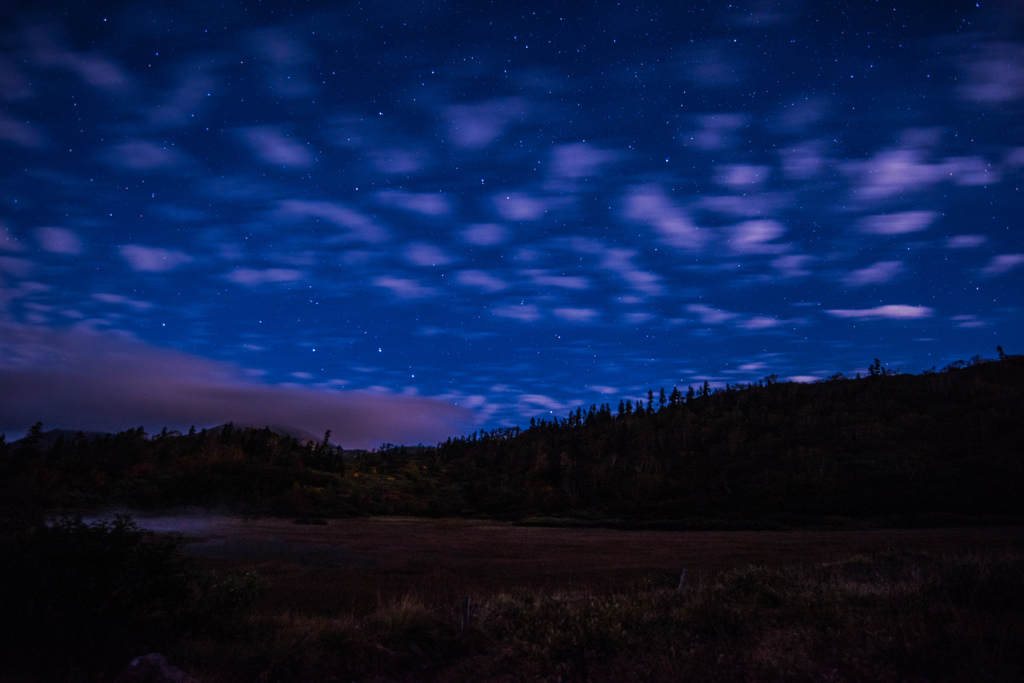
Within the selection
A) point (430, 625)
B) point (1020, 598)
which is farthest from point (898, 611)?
point (430, 625)

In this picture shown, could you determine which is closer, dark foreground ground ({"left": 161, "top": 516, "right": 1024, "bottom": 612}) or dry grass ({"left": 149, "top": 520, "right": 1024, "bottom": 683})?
dry grass ({"left": 149, "top": 520, "right": 1024, "bottom": 683})

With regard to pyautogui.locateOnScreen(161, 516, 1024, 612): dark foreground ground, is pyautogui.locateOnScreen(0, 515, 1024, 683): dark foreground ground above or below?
above

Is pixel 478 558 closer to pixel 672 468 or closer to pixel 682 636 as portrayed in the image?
pixel 682 636

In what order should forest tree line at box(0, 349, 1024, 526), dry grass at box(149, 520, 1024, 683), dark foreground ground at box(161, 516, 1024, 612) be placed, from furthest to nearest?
forest tree line at box(0, 349, 1024, 526) → dark foreground ground at box(161, 516, 1024, 612) → dry grass at box(149, 520, 1024, 683)

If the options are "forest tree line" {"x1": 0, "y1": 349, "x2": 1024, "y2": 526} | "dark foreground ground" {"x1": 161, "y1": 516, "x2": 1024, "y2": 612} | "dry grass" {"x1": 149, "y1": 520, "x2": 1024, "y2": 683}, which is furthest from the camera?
"forest tree line" {"x1": 0, "y1": 349, "x2": 1024, "y2": 526}

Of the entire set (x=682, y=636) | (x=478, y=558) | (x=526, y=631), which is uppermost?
(x=682, y=636)

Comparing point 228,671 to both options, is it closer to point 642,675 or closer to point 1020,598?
point 642,675

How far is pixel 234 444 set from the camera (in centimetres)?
14050

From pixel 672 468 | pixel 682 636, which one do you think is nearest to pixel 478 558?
pixel 682 636

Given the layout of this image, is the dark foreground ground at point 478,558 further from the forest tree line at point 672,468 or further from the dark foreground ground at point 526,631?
the forest tree line at point 672,468

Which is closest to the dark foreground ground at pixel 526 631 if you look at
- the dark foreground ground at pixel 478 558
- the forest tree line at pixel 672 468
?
the dark foreground ground at pixel 478 558

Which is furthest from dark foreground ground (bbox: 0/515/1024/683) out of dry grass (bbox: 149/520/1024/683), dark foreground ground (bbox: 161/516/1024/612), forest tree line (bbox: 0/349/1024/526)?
forest tree line (bbox: 0/349/1024/526)

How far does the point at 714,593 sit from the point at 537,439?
15632 cm

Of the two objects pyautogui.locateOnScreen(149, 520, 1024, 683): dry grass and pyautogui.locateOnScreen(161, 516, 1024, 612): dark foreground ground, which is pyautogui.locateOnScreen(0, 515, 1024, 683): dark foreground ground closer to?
pyautogui.locateOnScreen(149, 520, 1024, 683): dry grass
